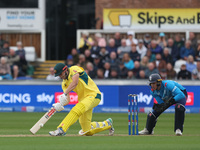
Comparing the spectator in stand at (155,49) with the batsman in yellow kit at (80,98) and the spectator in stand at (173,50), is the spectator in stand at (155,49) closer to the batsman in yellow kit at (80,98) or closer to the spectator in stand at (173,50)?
the spectator in stand at (173,50)

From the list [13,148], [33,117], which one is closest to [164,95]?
[13,148]

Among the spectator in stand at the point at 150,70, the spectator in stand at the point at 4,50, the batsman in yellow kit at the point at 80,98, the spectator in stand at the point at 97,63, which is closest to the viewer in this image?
the batsman in yellow kit at the point at 80,98

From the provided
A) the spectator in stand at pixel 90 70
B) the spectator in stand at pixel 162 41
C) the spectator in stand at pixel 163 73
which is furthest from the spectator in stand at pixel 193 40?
the spectator in stand at pixel 90 70

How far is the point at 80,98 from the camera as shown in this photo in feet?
39.7

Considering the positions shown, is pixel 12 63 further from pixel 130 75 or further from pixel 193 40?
pixel 193 40

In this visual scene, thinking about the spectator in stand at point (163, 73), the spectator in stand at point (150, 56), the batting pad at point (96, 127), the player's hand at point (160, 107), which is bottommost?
the batting pad at point (96, 127)

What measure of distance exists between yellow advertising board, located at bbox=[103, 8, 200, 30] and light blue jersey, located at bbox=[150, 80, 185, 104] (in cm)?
1331

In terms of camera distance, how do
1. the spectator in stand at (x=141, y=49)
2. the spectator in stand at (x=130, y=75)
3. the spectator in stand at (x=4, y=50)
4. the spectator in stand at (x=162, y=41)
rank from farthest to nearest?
the spectator in stand at (x=4, y=50)
the spectator in stand at (x=162, y=41)
the spectator in stand at (x=141, y=49)
the spectator in stand at (x=130, y=75)

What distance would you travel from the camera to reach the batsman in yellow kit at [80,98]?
11.6 meters

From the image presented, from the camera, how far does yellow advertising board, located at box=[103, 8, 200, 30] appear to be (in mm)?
25516

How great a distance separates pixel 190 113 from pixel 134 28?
22.1ft

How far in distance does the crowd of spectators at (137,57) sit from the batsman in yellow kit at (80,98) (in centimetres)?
954

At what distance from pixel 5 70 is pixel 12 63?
86 centimetres

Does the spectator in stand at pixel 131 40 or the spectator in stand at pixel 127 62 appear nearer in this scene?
the spectator in stand at pixel 127 62
